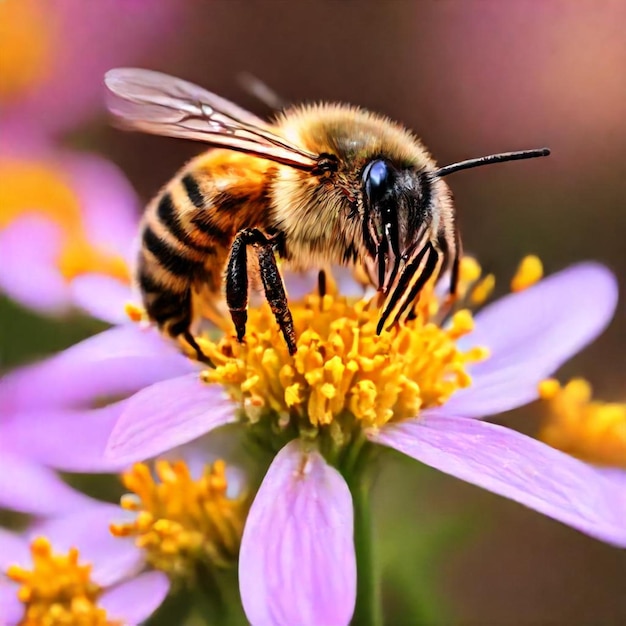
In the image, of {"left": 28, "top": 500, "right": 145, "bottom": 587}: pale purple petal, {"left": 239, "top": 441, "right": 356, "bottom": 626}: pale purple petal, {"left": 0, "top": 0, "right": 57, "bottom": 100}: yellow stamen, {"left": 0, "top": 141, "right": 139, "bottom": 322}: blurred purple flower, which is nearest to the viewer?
{"left": 239, "top": 441, "right": 356, "bottom": 626}: pale purple petal

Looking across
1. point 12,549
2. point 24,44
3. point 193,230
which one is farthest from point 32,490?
point 24,44

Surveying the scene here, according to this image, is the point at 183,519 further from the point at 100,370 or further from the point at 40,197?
the point at 40,197

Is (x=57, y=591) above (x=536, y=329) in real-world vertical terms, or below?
below

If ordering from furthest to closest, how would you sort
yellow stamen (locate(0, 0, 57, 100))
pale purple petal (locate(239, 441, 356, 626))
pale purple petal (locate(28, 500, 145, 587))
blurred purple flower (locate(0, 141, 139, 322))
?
yellow stamen (locate(0, 0, 57, 100)), blurred purple flower (locate(0, 141, 139, 322)), pale purple petal (locate(28, 500, 145, 587)), pale purple petal (locate(239, 441, 356, 626))

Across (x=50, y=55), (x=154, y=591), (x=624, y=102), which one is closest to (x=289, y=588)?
(x=154, y=591)

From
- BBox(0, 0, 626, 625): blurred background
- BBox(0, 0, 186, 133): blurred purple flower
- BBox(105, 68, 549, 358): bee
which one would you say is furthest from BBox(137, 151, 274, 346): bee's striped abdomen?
BBox(0, 0, 186, 133): blurred purple flower

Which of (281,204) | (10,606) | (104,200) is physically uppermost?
(281,204)

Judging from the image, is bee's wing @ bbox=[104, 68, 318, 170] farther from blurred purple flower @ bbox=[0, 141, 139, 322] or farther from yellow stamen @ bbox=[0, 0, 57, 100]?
yellow stamen @ bbox=[0, 0, 57, 100]
